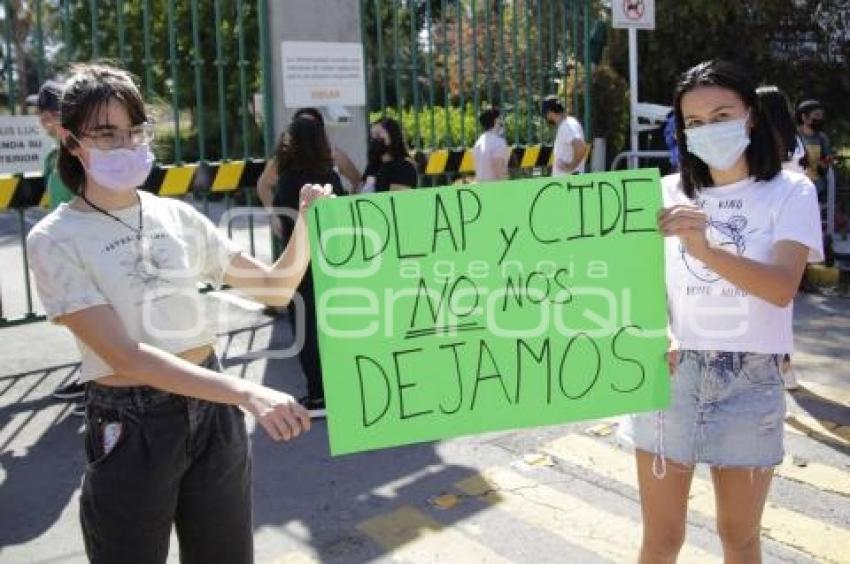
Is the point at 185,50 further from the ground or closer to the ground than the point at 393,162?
further from the ground

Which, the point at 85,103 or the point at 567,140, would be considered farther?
the point at 567,140

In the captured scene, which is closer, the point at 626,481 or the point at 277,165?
the point at 626,481

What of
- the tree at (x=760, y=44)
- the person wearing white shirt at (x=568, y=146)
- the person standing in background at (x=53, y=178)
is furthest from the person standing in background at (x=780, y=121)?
the tree at (x=760, y=44)

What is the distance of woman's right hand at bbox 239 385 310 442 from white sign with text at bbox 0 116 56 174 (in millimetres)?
4137

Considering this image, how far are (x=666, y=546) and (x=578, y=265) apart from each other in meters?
0.80

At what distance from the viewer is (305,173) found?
475 cm

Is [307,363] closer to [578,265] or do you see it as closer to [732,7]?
[578,265]

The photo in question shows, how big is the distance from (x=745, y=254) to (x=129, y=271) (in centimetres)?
151

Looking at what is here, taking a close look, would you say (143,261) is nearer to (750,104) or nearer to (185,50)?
(750,104)

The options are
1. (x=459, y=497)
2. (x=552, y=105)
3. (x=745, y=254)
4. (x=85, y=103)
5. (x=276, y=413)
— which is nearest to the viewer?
(x=276, y=413)

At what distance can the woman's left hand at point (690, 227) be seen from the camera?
6.88 ft

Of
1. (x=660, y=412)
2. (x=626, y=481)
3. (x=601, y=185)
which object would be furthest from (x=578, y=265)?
(x=626, y=481)

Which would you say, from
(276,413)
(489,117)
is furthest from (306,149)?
(489,117)

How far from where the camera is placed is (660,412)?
2385 millimetres
